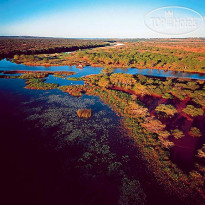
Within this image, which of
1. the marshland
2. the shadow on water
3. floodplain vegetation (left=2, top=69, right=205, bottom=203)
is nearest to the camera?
the shadow on water

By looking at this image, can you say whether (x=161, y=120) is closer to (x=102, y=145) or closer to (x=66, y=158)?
(x=102, y=145)

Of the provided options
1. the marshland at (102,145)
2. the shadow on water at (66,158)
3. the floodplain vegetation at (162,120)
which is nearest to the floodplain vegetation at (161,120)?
the floodplain vegetation at (162,120)

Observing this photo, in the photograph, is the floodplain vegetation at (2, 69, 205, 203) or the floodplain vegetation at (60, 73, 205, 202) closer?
the floodplain vegetation at (2, 69, 205, 203)

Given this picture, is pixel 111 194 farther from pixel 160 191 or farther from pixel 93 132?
pixel 93 132

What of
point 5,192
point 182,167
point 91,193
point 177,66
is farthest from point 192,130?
point 177,66

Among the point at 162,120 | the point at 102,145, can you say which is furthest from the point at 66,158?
the point at 162,120

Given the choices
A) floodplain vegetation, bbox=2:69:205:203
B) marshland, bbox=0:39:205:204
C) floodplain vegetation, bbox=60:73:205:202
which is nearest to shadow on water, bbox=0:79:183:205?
marshland, bbox=0:39:205:204

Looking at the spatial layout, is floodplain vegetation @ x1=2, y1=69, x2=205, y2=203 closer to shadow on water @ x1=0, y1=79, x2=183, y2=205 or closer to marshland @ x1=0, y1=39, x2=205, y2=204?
marshland @ x1=0, y1=39, x2=205, y2=204

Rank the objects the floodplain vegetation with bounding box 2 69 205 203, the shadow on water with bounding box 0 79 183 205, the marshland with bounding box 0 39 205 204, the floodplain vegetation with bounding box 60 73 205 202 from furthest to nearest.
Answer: the floodplain vegetation with bounding box 60 73 205 202
the floodplain vegetation with bounding box 2 69 205 203
the marshland with bounding box 0 39 205 204
the shadow on water with bounding box 0 79 183 205
